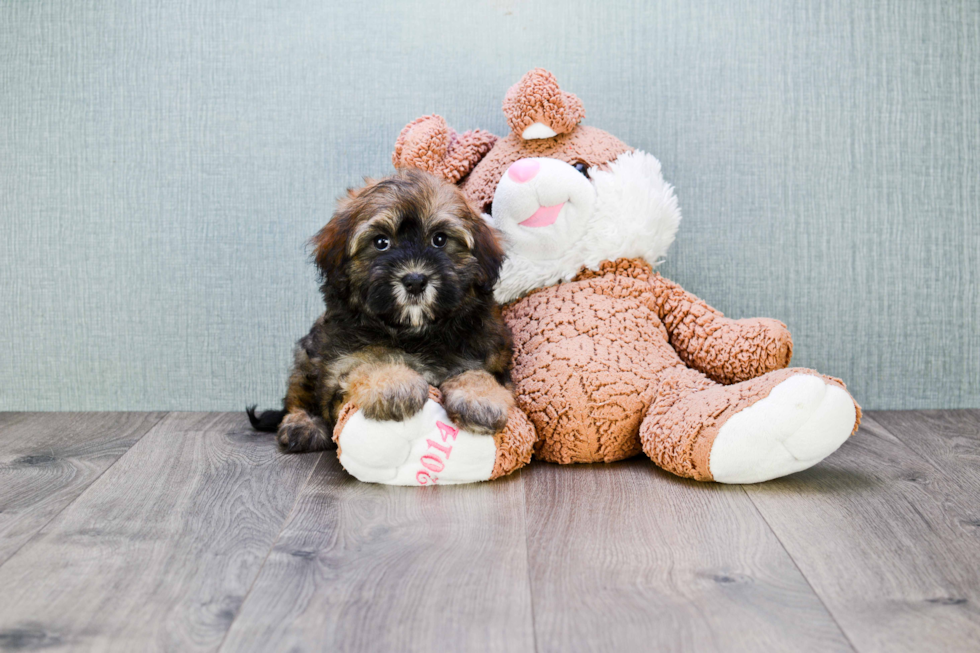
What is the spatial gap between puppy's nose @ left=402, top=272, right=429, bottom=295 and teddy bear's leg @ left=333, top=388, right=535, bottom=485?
0.84ft

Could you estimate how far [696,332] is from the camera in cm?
219

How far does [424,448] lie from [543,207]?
0.73m

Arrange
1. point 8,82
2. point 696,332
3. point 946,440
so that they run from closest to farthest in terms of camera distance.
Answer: point 696,332 < point 946,440 < point 8,82

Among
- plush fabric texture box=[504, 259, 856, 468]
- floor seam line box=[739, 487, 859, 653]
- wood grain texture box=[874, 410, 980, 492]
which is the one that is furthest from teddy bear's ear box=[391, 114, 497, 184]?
wood grain texture box=[874, 410, 980, 492]

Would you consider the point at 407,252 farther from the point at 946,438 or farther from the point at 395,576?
the point at 946,438

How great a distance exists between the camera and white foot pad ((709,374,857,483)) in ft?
5.79

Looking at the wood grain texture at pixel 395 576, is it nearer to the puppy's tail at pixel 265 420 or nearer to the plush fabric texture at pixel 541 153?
the puppy's tail at pixel 265 420

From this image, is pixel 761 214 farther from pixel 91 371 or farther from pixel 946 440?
pixel 91 371

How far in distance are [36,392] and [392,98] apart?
5.08ft

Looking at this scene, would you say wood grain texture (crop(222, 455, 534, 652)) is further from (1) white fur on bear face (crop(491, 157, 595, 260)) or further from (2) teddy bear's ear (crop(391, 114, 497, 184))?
(2) teddy bear's ear (crop(391, 114, 497, 184))

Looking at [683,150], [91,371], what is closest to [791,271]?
[683,150]

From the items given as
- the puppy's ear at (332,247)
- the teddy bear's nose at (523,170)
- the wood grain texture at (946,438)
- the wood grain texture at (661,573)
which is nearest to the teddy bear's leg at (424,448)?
the wood grain texture at (661,573)

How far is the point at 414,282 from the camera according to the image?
5.80 feet

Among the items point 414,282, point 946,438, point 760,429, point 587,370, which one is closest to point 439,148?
point 414,282
